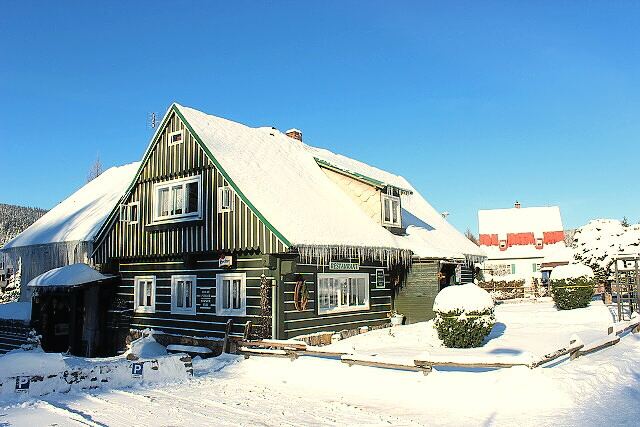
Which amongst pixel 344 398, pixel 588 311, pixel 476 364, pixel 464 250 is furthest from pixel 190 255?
pixel 588 311

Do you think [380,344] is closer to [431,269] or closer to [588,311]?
[431,269]

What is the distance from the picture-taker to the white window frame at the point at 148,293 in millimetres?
20484

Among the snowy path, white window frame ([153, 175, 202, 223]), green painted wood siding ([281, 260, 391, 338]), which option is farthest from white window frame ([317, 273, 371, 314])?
the snowy path

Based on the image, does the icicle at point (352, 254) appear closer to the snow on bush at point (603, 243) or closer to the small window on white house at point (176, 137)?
the small window on white house at point (176, 137)

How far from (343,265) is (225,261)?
14.7ft

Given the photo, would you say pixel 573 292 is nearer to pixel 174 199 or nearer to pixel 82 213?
pixel 174 199

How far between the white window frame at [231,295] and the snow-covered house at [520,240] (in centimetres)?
4451

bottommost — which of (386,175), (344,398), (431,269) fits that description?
(344,398)

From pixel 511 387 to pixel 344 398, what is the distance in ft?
11.1

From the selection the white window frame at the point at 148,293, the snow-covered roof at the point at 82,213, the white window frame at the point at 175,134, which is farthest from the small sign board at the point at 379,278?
the snow-covered roof at the point at 82,213

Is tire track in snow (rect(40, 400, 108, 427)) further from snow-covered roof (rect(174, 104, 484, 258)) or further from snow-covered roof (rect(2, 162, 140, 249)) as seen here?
snow-covered roof (rect(2, 162, 140, 249))

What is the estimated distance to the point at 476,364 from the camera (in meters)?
11.0

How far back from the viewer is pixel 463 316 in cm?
1546

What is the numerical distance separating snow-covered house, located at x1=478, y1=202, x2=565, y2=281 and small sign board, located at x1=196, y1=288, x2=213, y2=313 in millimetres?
44486
